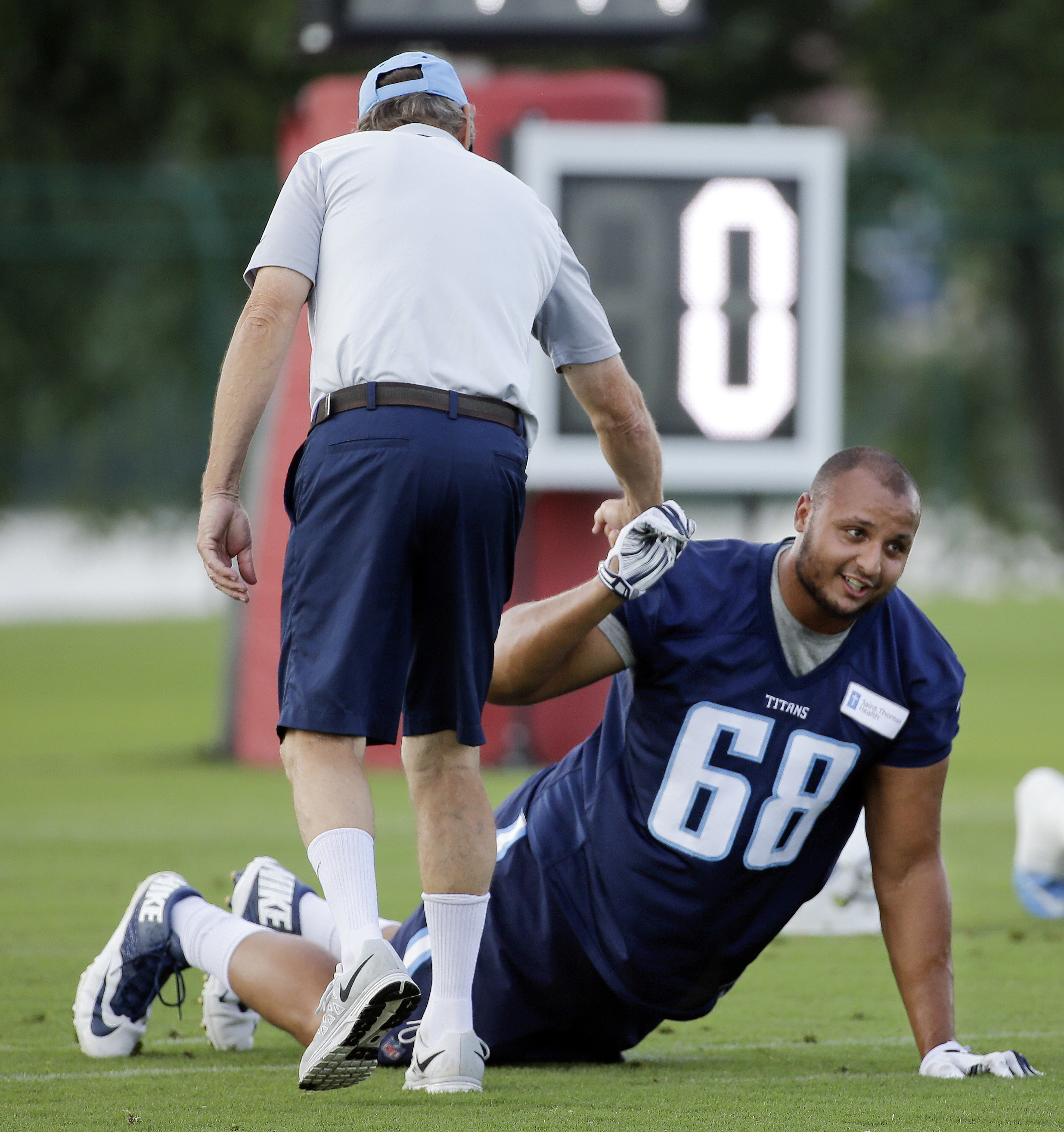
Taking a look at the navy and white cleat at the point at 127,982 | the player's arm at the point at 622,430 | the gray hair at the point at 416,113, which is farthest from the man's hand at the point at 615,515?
the navy and white cleat at the point at 127,982

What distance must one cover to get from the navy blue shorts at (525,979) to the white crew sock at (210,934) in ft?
1.00

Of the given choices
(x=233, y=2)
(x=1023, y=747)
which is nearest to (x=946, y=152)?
(x=233, y=2)

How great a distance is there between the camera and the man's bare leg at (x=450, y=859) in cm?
299

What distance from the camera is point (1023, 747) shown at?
384 inches

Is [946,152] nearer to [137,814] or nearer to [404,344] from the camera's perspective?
[137,814]

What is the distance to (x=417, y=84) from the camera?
3.18 metres

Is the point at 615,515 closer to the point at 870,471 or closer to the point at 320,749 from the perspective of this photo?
the point at 870,471

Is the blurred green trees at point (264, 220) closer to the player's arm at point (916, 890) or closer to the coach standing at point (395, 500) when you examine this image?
the coach standing at point (395, 500)

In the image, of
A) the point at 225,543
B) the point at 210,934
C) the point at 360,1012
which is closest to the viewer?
the point at 360,1012

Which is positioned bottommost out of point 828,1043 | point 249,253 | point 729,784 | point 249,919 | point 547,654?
point 828,1043

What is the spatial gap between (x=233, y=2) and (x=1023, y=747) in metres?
9.70

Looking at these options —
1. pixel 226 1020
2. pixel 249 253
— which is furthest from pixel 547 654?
pixel 249 253

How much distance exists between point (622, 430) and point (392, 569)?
63 cm

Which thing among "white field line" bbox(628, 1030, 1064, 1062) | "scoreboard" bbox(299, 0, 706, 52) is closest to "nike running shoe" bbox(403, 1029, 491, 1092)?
"white field line" bbox(628, 1030, 1064, 1062)
